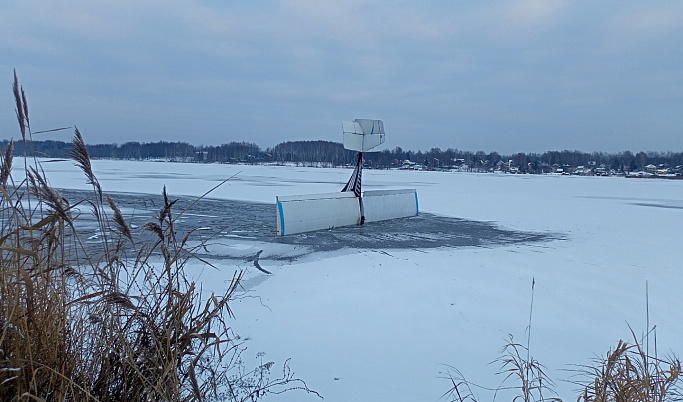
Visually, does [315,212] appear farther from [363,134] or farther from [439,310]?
[439,310]

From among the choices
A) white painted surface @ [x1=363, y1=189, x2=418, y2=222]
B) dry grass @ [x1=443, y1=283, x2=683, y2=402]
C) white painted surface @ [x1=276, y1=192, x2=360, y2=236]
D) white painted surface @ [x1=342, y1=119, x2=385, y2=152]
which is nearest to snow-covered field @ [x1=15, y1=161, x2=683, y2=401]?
dry grass @ [x1=443, y1=283, x2=683, y2=402]

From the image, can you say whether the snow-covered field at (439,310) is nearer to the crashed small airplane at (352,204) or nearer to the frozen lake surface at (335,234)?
the frozen lake surface at (335,234)

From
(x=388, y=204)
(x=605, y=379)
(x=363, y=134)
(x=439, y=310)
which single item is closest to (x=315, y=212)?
(x=388, y=204)

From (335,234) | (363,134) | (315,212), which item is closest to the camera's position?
(335,234)

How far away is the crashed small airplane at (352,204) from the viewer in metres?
10.1

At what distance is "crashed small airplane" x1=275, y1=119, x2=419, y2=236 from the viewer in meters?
10.1

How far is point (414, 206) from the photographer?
13875 millimetres

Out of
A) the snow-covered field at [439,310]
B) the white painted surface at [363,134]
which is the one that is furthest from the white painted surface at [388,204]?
the snow-covered field at [439,310]

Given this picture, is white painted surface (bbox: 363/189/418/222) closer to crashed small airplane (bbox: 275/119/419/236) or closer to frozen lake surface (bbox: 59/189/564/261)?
crashed small airplane (bbox: 275/119/419/236)

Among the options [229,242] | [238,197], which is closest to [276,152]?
[238,197]

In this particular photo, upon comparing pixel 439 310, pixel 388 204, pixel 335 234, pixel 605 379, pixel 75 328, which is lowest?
pixel 335 234

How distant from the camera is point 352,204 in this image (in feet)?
39.3

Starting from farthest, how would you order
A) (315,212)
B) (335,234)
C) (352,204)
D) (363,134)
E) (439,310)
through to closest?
(363,134)
(352,204)
(315,212)
(335,234)
(439,310)

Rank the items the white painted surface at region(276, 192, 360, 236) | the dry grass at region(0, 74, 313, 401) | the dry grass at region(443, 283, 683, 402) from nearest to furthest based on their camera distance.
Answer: the dry grass at region(0, 74, 313, 401)
the dry grass at region(443, 283, 683, 402)
the white painted surface at region(276, 192, 360, 236)
